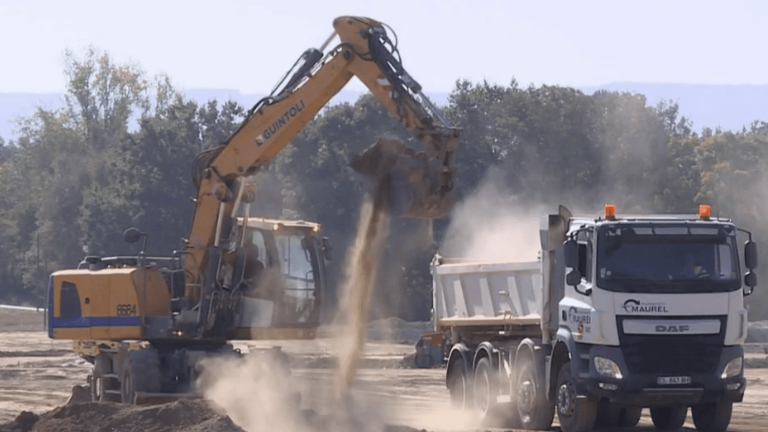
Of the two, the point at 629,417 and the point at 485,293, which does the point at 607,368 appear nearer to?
the point at 629,417

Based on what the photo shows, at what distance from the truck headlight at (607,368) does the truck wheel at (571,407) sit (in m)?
0.55

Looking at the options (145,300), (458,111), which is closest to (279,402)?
(145,300)

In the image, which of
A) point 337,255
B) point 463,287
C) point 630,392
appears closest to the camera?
point 630,392

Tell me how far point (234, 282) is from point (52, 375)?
49.7ft

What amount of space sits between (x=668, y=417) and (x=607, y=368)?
3.16m

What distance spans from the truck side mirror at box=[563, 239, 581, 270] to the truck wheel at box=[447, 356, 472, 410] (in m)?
4.57

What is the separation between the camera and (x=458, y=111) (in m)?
71.1

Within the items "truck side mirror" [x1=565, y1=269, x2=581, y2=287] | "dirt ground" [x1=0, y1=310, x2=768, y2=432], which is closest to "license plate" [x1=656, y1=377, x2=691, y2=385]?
"truck side mirror" [x1=565, y1=269, x2=581, y2=287]

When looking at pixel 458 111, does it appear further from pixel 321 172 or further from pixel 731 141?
pixel 731 141

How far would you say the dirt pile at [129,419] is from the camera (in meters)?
16.6

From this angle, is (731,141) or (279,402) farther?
(731,141)

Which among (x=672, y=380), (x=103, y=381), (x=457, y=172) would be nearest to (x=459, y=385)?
(x=672, y=380)

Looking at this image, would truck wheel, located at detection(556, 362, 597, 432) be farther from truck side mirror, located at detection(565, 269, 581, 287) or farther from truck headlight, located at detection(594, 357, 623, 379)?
truck side mirror, located at detection(565, 269, 581, 287)

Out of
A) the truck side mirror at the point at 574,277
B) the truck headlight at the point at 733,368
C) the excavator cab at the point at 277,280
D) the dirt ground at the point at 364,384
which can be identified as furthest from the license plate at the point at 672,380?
the excavator cab at the point at 277,280
